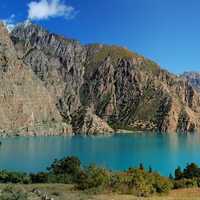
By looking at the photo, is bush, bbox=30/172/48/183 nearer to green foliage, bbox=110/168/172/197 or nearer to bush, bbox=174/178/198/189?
green foliage, bbox=110/168/172/197

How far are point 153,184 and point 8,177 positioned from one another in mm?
18603

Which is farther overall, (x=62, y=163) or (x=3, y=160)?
(x=3, y=160)

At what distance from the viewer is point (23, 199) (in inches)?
904

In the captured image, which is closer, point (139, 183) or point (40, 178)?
point (139, 183)

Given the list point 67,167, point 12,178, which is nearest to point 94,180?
point 12,178

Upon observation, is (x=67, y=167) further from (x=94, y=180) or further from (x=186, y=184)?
(x=94, y=180)

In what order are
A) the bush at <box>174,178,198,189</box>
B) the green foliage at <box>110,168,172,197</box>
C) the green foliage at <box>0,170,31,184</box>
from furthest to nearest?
1. the green foliage at <box>0,170,31,184</box>
2. the bush at <box>174,178,198,189</box>
3. the green foliage at <box>110,168,172,197</box>

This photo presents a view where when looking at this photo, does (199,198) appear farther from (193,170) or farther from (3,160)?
(3,160)

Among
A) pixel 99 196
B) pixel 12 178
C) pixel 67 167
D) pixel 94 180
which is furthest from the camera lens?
pixel 67 167

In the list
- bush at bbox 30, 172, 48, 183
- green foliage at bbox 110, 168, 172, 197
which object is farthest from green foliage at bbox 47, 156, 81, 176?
green foliage at bbox 110, 168, 172, 197

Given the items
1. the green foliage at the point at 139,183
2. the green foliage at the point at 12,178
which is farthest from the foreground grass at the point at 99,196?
the green foliage at the point at 12,178

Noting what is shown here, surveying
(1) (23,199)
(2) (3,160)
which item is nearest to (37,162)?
(2) (3,160)

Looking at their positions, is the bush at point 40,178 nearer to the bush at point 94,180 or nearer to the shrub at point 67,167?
the shrub at point 67,167

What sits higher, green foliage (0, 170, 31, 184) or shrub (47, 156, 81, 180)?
shrub (47, 156, 81, 180)
